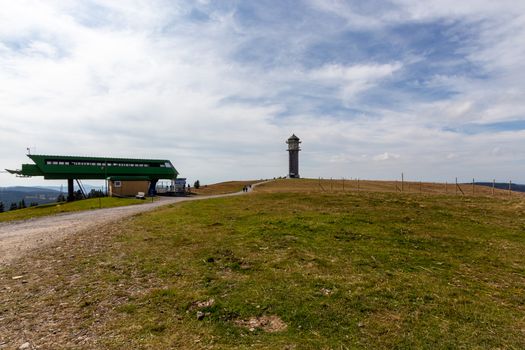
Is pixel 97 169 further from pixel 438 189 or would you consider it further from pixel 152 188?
pixel 438 189

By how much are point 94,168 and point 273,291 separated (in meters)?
71.9

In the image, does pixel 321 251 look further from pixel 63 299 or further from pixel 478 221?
pixel 478 221

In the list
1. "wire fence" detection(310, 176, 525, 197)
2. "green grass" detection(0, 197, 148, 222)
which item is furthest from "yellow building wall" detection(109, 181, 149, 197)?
"wire fence" detection(310, 176, 525, 197)

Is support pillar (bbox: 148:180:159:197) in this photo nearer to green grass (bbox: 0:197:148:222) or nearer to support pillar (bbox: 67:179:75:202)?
support pillar (bbox: 67:179:75:202)

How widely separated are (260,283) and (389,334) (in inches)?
172

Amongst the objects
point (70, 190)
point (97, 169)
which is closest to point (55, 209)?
point (97, 169)

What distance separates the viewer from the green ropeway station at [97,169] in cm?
6488

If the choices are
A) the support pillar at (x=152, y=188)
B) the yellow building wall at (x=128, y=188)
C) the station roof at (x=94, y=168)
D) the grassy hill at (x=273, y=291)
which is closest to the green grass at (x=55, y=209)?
the yellow building wall at (x=128, y=188)

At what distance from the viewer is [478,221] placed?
22172 mm

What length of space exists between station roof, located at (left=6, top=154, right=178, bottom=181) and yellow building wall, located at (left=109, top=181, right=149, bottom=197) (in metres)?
2.10

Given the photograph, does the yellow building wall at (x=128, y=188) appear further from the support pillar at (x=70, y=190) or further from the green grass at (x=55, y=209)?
the green grass at (x=55, y=209)

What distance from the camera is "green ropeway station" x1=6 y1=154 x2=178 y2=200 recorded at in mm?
64875

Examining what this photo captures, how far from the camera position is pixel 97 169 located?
6994 centimetres

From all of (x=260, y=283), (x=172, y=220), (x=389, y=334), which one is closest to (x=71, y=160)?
(x=172, y=220)
